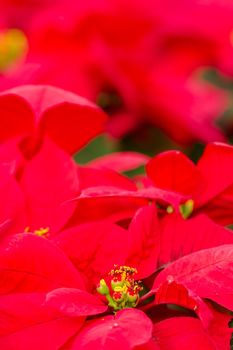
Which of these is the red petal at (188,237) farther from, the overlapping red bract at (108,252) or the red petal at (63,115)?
the red petal at (63,115)

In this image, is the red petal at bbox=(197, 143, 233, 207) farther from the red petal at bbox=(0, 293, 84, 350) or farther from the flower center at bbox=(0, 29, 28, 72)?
the flower center at bbox=(0, 29, 28, 72)

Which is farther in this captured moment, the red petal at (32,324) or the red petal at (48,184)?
the red petal at (48,184)

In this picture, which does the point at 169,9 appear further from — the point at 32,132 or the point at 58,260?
the point at 58,260

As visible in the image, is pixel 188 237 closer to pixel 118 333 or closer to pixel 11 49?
pixel 118 333

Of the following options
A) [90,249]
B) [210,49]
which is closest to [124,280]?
[90,249]

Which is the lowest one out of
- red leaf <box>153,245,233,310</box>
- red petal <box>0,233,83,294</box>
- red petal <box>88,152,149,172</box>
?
red petal <box>88,152,149,172</box>

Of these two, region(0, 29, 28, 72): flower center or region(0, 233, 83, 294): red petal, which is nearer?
region(0, 233, 83, 294): red petal

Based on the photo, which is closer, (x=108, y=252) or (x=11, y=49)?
(x=108, y=252)

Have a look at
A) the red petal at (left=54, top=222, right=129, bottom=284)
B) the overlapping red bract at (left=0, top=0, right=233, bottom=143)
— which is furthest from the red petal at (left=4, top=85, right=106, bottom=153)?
the overlapping red bract at (left=0, top=0, right=233, bottom=143)

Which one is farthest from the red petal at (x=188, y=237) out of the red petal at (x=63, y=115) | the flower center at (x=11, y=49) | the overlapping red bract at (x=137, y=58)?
the flower center at (x=11, y=49)

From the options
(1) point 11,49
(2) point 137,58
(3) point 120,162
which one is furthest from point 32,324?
(1) point 11,49
